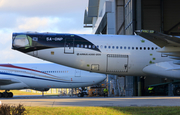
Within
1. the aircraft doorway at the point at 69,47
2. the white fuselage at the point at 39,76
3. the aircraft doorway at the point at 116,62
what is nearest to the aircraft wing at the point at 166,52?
the aircraft doorway at the point at 116,62

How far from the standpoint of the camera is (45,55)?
18266 millimetres

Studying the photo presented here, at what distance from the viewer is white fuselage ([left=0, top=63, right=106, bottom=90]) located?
29211 mm

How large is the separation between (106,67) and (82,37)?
2875mm

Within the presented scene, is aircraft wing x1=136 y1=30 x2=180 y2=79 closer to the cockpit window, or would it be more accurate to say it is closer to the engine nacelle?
the engine nacelle

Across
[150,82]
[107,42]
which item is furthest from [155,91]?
[107,42]

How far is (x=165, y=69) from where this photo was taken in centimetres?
1839

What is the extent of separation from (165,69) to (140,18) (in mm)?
9110

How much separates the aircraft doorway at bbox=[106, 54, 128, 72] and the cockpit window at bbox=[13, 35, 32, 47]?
19.6 ft

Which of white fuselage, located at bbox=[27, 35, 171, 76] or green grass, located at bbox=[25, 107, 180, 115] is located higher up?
white fuselage, located at bbox=[27, 35, 171, 76]

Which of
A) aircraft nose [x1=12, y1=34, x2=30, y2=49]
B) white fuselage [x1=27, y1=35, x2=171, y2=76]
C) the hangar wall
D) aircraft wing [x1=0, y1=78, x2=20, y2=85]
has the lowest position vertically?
aircraft wing [x1=0, y1=78, x2=20, y2=85]

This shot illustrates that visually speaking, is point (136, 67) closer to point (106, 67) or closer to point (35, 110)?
point (106, 67)

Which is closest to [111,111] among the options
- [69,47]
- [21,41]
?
[69,47]

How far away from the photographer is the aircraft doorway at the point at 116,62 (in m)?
18.3

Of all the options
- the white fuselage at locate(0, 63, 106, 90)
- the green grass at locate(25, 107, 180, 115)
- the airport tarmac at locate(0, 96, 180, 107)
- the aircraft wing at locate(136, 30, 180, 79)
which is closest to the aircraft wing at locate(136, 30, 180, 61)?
the aircraft wing at locate(136, 30, 180, 79)
